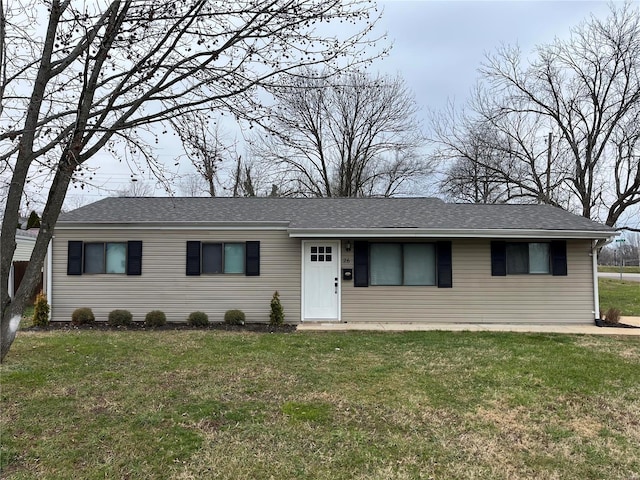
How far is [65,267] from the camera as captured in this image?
10570mm

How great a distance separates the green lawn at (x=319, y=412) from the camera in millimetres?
3354

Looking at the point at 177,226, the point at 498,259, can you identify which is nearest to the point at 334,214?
the point at 177,226

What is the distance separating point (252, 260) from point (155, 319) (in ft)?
8.58

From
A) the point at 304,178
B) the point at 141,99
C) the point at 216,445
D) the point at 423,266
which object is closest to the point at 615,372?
the point at 423,266

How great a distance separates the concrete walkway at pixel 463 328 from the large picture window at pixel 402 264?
1.07m

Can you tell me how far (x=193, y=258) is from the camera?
1051 cm

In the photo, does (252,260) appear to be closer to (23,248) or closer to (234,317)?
(234,317)

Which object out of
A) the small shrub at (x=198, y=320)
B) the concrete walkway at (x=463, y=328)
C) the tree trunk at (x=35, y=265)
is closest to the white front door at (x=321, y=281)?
the concrete walkway at (x=463, y=328)

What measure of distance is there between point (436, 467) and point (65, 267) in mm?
10248

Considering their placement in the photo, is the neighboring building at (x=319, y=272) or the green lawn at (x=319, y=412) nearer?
the green lawn at (x=319, y=412)

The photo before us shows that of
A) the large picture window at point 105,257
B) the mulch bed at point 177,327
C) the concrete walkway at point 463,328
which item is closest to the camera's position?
the concrete walkway at point 463,328

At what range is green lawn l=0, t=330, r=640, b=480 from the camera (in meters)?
3.35

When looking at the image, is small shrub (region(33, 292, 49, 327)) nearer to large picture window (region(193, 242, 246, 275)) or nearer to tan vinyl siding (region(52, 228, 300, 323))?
tan vinyl siding (region(52, 228, 300, 323))

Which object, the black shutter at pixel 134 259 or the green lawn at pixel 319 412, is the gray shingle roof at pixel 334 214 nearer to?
the black shutter at pixel 134 259
